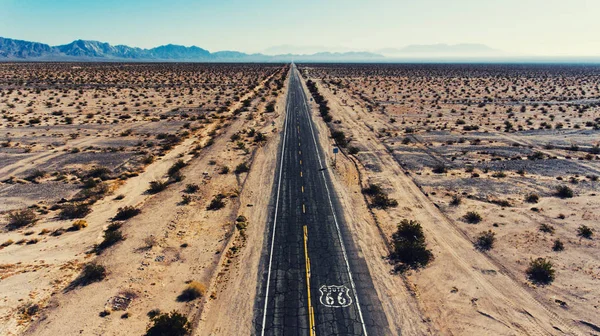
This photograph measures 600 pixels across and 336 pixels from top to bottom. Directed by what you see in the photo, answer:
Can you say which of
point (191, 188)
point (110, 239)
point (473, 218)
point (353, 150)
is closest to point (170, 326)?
point (110, 239)

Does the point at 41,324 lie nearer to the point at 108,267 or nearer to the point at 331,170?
the point at 108,267

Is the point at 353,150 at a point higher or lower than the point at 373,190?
higher

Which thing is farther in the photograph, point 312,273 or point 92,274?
point 312,273

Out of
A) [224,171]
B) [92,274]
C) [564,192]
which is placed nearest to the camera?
[92,274]

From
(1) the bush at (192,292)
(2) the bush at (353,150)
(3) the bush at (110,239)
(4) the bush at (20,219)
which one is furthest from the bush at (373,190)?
→ (4) the bush at (20,219)

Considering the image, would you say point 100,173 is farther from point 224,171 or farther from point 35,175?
point 224,171

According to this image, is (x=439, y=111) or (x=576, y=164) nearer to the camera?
(x=576, y=164)

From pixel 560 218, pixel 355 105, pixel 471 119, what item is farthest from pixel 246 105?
pixel 560 218
